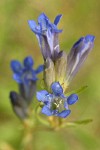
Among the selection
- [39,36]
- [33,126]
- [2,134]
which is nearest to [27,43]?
[2,134]

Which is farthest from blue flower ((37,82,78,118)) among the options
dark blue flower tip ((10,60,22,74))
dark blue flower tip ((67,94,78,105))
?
dark blue flower tip ((10,60,22,74))

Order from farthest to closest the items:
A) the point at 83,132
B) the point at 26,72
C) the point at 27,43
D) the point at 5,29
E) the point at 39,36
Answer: the point at 27,43 → the point at 5,29 → the point at 83,132 → the point at 26,72 → the point at 39,36

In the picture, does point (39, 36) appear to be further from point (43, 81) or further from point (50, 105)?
point (50, 105)

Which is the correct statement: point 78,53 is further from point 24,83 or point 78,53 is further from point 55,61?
point 24,83

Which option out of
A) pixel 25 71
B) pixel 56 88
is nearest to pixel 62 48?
pixel 25 71

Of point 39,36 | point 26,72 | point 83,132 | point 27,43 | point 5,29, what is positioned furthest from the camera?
point 27,43

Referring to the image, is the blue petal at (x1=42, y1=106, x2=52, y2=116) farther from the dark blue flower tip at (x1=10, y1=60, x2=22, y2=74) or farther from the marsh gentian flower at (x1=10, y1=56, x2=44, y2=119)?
the dark blue flower tip at (x1=10, y1=60, x2=22, y2=74)
